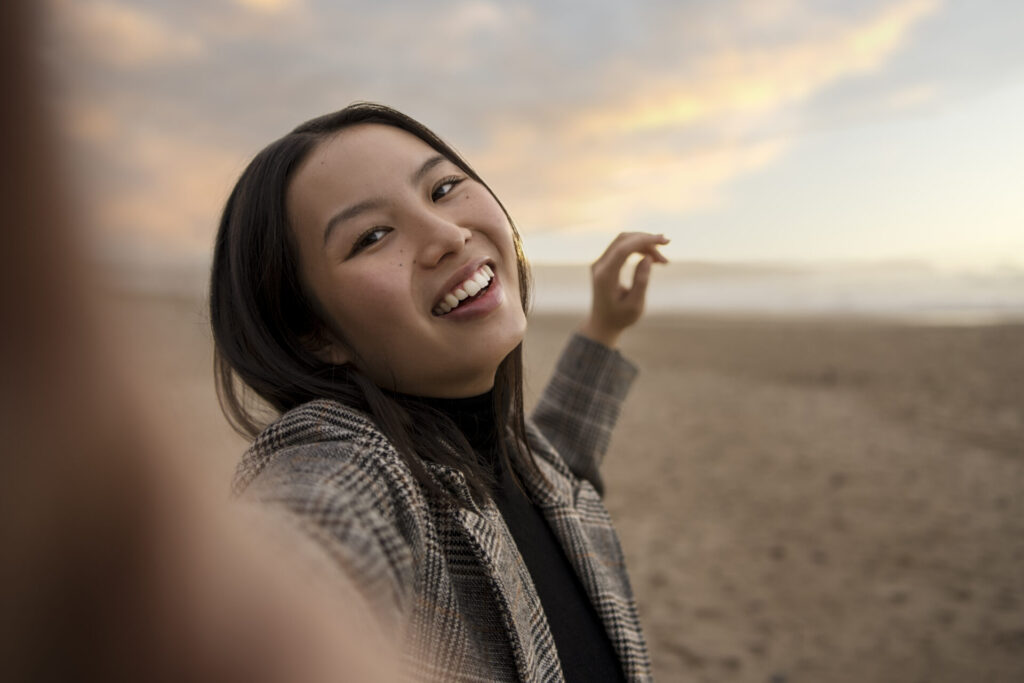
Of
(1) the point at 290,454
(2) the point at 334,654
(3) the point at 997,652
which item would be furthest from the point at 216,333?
(3) the point at 997,652

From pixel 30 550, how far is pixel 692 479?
7.13 meters

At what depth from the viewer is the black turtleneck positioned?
4.82 feet

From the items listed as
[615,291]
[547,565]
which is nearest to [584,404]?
[615,291]

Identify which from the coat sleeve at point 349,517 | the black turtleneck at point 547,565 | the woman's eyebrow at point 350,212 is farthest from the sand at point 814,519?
the black turtleneck at point 547,565

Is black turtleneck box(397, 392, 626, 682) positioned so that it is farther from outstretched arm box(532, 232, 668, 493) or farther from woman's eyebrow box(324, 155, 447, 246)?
outstretched arm box(532, 232, 668, 493)

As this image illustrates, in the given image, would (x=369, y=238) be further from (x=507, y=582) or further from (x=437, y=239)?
(x=507, y=582)

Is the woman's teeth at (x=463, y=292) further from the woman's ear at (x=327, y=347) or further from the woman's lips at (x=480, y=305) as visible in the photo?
the woman's ear at (x=327, y=347)

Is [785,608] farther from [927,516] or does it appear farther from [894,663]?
[927,516]

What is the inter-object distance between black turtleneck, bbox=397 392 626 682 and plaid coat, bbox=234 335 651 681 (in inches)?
1.0

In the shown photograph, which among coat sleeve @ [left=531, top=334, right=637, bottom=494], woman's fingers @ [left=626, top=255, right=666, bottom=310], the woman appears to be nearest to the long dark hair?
the woman

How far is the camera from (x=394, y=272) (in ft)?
4.45

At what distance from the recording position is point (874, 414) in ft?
31.4

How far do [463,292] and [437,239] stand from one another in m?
0.12

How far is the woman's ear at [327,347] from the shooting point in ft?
4.76
